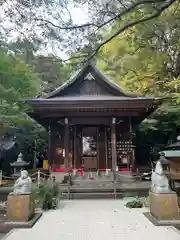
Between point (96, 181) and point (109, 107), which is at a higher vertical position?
point (109, 107)

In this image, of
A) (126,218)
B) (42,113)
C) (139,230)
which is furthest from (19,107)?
(139,230)

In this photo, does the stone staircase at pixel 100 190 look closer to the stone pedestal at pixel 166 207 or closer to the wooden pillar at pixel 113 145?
the wooden pillar at pixel 113 145

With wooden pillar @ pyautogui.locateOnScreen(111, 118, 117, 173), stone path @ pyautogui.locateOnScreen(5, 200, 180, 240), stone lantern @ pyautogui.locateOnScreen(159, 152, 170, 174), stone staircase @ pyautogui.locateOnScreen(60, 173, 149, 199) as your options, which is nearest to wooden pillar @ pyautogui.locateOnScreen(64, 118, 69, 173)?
stone staircase @ pyautogui.locateOnScreen(60, 173, 149, 199)

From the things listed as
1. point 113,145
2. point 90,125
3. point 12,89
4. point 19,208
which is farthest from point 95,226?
point 90,125

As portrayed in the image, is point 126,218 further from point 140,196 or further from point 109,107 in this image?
point 109,107

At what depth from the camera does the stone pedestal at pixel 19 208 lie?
5940 millimetres

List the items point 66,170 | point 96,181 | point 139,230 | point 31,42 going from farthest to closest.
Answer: point 66,170
point 96,181
point 31,42
point 139,230

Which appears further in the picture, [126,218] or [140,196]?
[140,196]

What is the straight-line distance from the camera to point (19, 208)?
19.6 feet

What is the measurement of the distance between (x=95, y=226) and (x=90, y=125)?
28.9ft

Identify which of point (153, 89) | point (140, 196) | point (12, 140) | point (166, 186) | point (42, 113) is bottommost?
point (140, 196)

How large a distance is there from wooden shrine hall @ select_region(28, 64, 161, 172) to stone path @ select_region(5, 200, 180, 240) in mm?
6087

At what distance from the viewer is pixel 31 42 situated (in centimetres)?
560

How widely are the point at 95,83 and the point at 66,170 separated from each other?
221 inches
